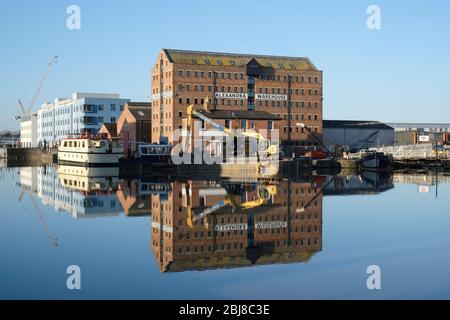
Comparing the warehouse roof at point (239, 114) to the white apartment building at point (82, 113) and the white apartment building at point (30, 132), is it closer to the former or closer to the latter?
the white apartment building at point (82, 113)

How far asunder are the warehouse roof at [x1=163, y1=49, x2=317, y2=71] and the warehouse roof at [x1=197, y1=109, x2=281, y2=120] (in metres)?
8.72

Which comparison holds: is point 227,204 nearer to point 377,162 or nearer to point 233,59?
point 377,162

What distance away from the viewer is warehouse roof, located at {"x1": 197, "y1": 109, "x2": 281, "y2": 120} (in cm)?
8825

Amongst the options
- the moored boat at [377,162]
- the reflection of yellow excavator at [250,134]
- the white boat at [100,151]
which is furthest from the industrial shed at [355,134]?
the white boat at [100,151]

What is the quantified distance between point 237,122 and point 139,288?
2897 inches

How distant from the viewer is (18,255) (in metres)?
20.2

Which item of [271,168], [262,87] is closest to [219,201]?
[271,168]

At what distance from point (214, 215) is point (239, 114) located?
6060cm

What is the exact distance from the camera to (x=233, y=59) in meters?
97.8

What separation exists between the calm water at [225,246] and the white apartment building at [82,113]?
83848 mm

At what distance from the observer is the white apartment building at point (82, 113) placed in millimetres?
122812

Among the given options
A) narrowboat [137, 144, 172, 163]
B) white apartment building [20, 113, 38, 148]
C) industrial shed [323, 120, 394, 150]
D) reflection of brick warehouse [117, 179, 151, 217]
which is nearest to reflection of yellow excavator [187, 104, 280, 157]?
narrowboat [137, 144, 172, 163]

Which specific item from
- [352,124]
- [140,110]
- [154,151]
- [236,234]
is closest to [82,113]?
[140,110]
